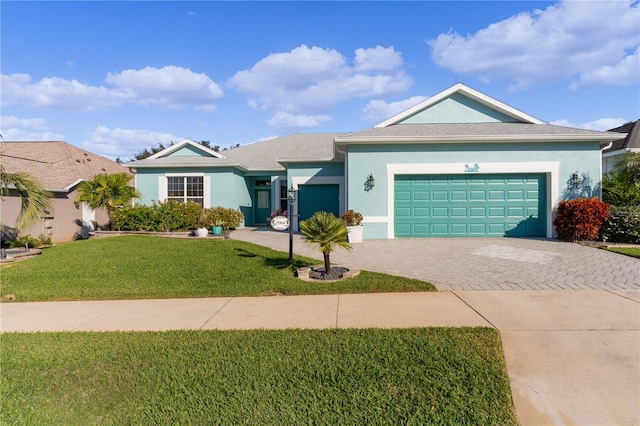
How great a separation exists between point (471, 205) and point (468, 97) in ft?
16.1

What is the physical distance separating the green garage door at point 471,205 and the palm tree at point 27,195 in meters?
11.6

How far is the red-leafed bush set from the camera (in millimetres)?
10859

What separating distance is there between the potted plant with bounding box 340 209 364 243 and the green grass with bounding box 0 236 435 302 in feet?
10.3

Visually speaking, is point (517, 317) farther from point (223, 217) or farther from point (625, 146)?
point (625, 146)

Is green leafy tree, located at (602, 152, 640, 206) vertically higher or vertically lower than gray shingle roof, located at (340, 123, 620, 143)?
lower

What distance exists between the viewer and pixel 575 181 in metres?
12.1

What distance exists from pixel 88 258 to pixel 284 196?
10.5m

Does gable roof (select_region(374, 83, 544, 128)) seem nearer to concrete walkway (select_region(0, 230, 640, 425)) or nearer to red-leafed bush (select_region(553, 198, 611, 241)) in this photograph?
red-leafed bush (select_region(553, 198, 611, 241))

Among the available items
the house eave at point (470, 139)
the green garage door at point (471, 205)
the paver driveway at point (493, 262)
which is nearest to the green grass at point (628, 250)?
the paver driveway at point (493, 262)

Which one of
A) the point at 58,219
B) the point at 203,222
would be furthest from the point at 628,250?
the point at 58,219

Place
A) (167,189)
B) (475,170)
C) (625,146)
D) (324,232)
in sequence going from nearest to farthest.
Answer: (324,232)
(475,170)
(167,189)
(625,146)

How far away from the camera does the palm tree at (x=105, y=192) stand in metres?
14.8

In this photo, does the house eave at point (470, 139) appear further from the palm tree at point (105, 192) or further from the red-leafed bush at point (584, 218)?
the palm tree at point (105, 192)

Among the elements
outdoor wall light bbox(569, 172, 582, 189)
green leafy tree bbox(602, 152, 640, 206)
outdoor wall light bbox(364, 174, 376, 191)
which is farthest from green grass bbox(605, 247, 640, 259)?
outdoor wall light bbox(364, 174, 376, 191)
